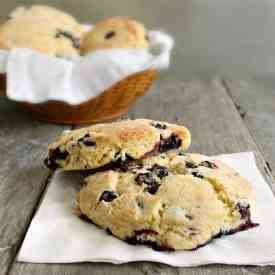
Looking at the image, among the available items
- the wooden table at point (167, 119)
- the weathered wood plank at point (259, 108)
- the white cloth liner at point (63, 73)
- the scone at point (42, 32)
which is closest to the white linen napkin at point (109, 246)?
the wooden table at point (167, 119)

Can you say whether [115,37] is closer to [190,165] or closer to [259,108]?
[259,108]

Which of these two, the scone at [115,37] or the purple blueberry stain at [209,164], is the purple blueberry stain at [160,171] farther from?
the scone at [115,37]

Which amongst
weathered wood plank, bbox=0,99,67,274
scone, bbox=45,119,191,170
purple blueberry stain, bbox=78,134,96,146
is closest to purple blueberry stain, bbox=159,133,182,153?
scone, bbox=45,119,191,170

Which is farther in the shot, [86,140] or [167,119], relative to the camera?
[167,119]

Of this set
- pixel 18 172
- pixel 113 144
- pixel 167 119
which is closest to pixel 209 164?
pixel 113 144

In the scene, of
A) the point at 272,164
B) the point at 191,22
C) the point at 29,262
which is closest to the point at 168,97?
the point at 191,22

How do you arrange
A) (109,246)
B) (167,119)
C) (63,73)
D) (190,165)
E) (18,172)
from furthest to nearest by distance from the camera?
1. (167,119)
2. (63,73)
3. (18,172)
4. (190,165)
5. (109,246)
